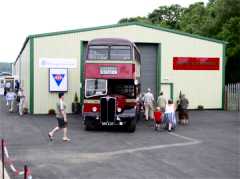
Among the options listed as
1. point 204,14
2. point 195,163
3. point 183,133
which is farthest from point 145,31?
point 204,14

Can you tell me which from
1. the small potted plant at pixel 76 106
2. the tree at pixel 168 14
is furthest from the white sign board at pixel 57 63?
the tree at pixel 168 14

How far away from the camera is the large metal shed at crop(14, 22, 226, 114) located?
104ft

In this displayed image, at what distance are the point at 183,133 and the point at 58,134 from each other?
17.8 ft

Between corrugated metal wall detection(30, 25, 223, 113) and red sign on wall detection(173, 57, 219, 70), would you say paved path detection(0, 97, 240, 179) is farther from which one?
red sign on wall detection(173, 57, 219, 70)

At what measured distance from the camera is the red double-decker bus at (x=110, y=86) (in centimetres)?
2169

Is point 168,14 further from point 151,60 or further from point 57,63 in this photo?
point 57,63

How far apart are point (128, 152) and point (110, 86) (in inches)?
307

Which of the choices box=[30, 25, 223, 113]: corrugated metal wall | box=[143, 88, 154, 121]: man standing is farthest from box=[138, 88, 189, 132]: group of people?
box=[30, 25, 223, 113]: corrugated metal wall

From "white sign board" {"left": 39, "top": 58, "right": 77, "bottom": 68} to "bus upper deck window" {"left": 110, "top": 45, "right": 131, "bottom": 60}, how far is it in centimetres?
1011

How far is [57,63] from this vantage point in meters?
32.2

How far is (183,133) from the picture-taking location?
21.1 meters

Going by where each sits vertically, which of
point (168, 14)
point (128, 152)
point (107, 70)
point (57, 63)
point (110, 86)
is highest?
point (168, 14)

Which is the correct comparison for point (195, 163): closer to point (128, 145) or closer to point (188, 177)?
point (188, 177)

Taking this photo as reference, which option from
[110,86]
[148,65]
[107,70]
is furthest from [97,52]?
[148,65]
